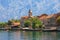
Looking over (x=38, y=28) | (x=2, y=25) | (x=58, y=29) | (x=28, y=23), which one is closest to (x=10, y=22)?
(x=2, y=25)

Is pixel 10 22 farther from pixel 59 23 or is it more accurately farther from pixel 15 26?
pixel 59 23

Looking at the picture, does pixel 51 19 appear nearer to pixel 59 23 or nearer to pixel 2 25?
pixel 59 23

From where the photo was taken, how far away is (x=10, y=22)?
169375mm

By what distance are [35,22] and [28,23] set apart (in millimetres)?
20955

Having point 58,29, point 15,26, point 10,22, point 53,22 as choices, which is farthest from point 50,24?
point 10,22

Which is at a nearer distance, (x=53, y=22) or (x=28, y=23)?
(x=53, y=22)

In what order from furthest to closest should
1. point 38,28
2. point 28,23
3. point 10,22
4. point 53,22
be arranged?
point 10,22 < point 28,23 < point 53,22 < point 38,28

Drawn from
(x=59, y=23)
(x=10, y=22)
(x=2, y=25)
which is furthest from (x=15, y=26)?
(x=59, y=23)

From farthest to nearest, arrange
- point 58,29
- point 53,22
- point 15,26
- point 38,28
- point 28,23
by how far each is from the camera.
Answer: point 15,26 → point 28,23 → point 53,22 → point 38,28 → point 58,29

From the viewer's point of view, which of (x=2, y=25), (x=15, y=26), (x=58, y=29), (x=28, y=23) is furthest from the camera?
(x=2, y=25)

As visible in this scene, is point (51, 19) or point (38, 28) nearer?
point (38, 28)

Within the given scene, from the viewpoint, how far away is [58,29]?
329 ft

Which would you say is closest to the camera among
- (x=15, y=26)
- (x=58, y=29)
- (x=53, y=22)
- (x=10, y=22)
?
(x=58, y=29)

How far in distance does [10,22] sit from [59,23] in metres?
69.0
